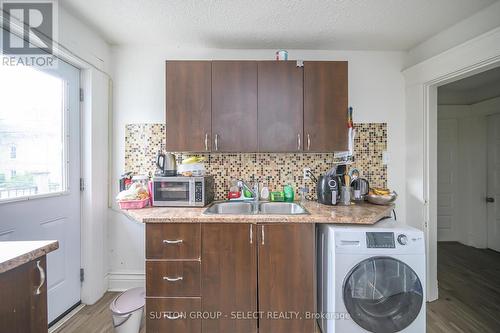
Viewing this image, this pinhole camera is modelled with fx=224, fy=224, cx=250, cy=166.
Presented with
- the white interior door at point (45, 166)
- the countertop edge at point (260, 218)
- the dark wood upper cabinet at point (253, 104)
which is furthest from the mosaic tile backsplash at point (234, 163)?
the countertop edge at point (260, 218)

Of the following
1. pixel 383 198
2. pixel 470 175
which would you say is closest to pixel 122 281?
pixel 383 198

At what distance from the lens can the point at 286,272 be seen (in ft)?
5.20

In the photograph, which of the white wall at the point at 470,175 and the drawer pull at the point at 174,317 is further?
the white wall at the point at 470,175

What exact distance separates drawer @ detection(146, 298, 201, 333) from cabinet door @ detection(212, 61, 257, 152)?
3.97ft

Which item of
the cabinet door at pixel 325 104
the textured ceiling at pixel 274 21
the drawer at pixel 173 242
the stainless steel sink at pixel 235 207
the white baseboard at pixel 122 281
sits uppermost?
the textured ceiling at pixel 274 21

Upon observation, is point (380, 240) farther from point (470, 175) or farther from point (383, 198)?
point (470, 175)

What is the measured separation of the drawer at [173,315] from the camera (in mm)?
1574

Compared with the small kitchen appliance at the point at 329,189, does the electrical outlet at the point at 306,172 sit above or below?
above

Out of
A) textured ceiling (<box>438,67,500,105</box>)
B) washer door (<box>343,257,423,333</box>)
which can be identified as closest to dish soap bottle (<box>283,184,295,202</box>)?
washer door (<box>343,257,423,333</box>)

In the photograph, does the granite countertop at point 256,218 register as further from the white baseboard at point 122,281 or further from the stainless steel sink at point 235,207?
the white baseboard at point 122,281

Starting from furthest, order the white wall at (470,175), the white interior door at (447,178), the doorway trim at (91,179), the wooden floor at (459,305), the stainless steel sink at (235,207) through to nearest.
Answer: the white interior door at (447,178) < the white wall at (470,175) < the stainless steel sink at (235,207) < the doorway trim at (91,179) < the wooden floor at (459,305)

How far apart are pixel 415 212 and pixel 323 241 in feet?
4.12

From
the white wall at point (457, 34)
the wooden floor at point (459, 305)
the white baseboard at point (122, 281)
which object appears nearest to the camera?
the white wall at point (457, 34)

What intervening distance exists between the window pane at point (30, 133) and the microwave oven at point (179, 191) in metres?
0.77
